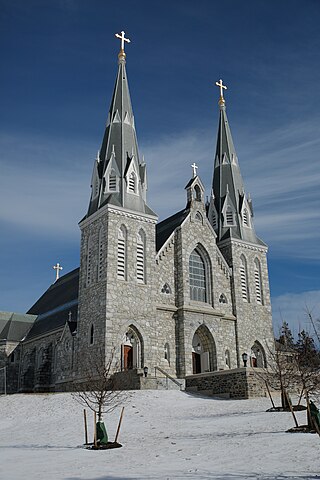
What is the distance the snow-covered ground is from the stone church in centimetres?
600

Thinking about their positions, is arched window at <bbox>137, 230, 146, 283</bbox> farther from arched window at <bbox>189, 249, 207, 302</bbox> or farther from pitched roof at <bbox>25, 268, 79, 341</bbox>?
pitched roof at <bbox>25, 268, 79, 341</bbox>

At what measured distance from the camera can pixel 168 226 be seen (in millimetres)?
39469

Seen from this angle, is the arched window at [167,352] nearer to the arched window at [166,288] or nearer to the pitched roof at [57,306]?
the arched window at [166,288]

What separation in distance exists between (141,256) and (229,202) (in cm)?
1081

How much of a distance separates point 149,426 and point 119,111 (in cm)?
2643

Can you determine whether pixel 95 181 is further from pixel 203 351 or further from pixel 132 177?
pixel 203 351

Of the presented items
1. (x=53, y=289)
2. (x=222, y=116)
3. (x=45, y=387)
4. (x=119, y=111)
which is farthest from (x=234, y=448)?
(x=53, y=289)

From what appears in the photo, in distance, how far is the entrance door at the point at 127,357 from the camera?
104ft

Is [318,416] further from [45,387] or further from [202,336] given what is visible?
[45,387]

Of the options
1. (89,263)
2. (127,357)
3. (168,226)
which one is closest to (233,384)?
(127,357)

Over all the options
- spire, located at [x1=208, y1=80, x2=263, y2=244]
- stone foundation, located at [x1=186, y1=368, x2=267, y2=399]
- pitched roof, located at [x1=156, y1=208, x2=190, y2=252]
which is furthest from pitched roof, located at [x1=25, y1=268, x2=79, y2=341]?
spire, located at [x1=208, y1=80, x2=263, y2=244]

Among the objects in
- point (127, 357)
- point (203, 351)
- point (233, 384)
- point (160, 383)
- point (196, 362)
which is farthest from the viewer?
point (203, 351)

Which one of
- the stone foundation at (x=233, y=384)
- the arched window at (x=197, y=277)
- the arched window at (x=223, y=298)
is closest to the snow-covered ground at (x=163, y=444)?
the stone foundation at (x=233, y=384)

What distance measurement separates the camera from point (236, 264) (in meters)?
39.8
